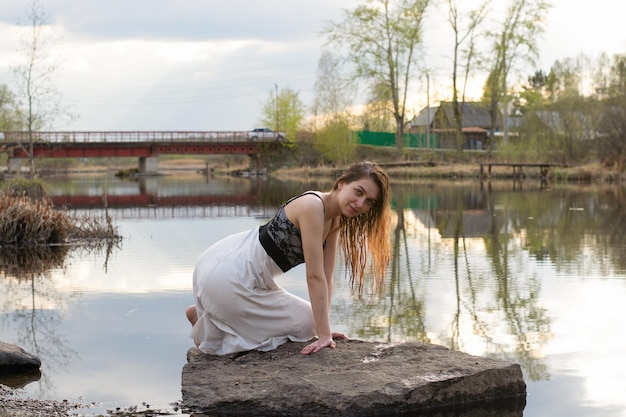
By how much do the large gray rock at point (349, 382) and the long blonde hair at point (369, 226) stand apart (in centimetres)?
69

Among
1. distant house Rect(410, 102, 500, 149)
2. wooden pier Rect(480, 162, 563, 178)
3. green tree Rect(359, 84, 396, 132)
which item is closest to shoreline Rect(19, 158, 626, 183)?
wooden pier Rect(480, 162, 563, 178)

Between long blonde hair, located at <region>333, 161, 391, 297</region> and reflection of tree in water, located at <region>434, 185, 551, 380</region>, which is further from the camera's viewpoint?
reflection of tree in water, located at <region>434, 185, 551, 380</region>

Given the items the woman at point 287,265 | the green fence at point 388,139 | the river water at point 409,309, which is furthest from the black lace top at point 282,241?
the green fence at point 388,139

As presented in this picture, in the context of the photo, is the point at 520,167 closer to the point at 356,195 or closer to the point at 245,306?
the point at 356,195

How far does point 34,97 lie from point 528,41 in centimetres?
3391

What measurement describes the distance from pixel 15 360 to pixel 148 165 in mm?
65816

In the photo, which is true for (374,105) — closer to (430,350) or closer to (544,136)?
(544,136)

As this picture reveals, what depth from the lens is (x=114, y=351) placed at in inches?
275

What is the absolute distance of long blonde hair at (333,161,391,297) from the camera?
5883mm

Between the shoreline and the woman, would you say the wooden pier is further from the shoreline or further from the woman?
the woman

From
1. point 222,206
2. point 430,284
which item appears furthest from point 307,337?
point 222,206

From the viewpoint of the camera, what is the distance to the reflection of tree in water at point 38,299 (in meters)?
7.09

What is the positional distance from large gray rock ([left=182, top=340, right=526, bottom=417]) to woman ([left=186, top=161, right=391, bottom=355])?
20 centimetres

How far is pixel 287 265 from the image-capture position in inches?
239
